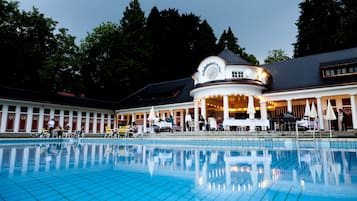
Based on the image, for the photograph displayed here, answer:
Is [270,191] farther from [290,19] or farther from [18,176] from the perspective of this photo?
[290,19]

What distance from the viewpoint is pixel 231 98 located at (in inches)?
805

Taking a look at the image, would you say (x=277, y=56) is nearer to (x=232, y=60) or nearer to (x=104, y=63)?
(x=232, y=60)

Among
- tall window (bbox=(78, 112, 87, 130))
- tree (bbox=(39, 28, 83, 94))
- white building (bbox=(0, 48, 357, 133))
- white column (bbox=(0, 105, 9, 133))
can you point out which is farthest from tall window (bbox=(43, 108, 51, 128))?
tree (bbox=(39, 28, 83, 94))

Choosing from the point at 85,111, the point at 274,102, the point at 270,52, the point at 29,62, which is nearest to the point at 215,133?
the point at 274,102

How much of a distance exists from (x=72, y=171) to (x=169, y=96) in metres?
20.5

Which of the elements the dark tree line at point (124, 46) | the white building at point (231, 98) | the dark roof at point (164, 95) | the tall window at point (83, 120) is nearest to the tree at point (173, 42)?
the dark tree line at point (124, 46)

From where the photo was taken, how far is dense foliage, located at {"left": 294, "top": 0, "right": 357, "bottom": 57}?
28.4 meters

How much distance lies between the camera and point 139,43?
3891cm

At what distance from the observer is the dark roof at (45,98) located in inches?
818

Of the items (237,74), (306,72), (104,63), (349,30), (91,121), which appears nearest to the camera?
(237,74)

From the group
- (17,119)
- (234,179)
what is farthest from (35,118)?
(234,179)

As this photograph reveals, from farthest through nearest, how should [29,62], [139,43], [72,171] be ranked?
[139,43] → [29,62] → [72,171]

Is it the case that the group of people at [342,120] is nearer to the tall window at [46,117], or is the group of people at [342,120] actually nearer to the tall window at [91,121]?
the tall window at [91,121]

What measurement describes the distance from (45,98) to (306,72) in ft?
82.2
